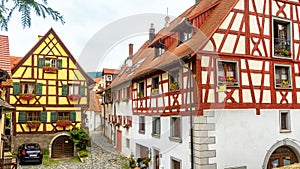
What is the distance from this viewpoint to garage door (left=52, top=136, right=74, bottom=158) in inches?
798

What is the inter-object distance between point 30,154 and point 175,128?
33.5 ft

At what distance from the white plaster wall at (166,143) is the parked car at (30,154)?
21.1 feet

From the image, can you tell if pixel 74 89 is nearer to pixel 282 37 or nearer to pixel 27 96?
pixel 27 96

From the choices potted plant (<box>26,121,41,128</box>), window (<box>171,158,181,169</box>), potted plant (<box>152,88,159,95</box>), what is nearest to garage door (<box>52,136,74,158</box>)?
potted plant (<box>26,121,41,128</box>)

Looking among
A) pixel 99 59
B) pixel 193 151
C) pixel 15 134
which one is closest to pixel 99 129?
pixel 15 134

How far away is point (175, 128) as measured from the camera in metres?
13.8

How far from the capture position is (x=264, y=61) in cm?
1284

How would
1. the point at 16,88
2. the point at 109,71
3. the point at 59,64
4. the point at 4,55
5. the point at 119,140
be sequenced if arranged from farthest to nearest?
the point at 109,71 → the point at 119,140 → the point at 59,64 → the point at 16,88 → the point at 4,55

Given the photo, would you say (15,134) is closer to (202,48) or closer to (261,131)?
(202,48)

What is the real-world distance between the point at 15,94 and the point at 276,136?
Result: 673 inches

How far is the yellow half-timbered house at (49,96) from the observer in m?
19.6

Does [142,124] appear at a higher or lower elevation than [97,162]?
higher

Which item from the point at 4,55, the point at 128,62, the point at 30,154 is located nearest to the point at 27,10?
the point at 4,55

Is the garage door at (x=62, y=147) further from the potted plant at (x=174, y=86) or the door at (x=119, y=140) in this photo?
the potted plant at (x=174, y=86)
